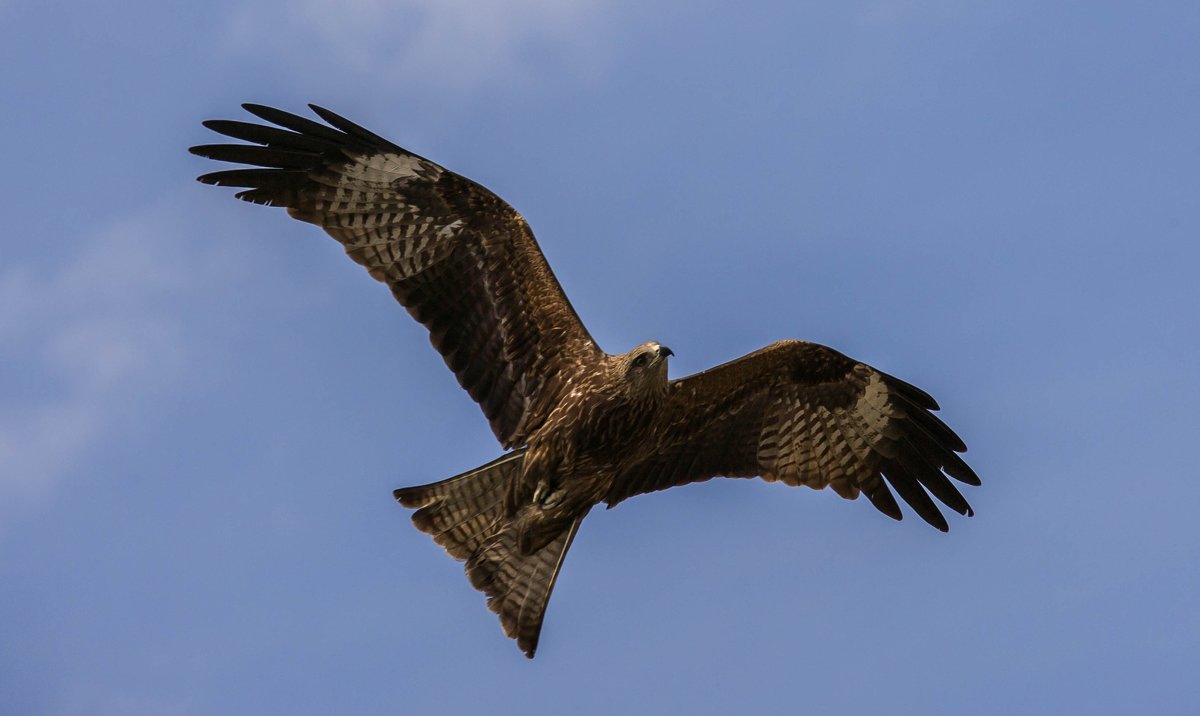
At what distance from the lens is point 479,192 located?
13430 millimetres

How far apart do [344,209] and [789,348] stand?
3685mm

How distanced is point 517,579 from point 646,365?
2.05m

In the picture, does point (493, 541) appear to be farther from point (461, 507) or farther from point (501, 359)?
point (501, 359)

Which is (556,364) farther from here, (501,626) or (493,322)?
(501,626)

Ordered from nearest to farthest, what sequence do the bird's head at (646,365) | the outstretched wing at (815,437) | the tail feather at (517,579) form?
the bird's head at (646,365)
the tail feather at (517,579)
the outstretched wing at (815,437)

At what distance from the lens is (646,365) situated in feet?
41.9

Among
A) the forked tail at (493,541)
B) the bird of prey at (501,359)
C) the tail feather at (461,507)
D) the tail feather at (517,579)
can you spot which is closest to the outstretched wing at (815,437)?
the bird of prey at (501,359)

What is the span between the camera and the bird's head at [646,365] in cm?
1276

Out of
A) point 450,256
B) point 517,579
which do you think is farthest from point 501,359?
point 517,579

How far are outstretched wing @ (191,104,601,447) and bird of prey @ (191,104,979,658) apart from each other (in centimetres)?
1

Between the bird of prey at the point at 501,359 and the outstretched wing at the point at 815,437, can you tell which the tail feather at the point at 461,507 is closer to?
the bird of prey at the point at 501,359

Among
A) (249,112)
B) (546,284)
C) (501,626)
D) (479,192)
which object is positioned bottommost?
(501,626)

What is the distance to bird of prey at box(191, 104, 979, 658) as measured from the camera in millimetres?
13094

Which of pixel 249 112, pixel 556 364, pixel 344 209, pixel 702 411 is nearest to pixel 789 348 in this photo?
pixel 702 411
